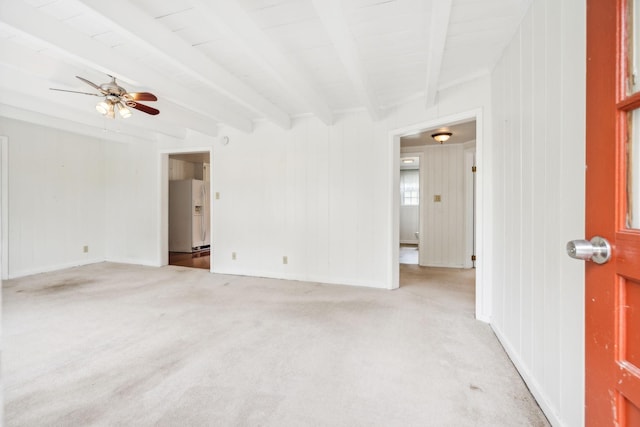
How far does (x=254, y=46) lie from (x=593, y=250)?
2.31m

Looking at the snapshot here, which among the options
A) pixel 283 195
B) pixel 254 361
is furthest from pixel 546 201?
pixel 283 195

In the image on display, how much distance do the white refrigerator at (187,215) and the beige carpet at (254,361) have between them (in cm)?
351

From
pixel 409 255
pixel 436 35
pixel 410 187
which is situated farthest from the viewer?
pixel 410 187

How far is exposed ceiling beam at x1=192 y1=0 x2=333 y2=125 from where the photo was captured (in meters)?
1.79

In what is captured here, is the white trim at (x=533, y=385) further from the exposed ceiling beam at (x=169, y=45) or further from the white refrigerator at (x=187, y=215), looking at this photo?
the white refrigerator at (x=187, y=215)

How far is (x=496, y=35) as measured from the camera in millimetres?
2193

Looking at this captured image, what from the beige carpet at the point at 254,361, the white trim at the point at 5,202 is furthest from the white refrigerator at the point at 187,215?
the beige carpet at the point at 254,361

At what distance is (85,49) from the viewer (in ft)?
7.38

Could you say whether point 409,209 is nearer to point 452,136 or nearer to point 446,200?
point 446,200

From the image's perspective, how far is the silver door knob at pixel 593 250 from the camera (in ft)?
2.48

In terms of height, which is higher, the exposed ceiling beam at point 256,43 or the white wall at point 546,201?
the exposed ceiling beam at point 256,43

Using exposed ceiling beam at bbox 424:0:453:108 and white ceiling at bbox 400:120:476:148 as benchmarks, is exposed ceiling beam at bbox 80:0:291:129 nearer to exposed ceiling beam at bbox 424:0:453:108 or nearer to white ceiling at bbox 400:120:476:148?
exposed ceiling beam at bbox 424:0:453:108

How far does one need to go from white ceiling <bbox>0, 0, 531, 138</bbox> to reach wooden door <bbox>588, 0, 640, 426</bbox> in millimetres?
1199

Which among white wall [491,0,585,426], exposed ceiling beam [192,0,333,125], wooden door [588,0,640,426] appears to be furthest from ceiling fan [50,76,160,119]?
wooden door [588,0,640,426]
